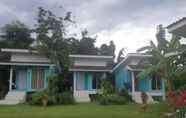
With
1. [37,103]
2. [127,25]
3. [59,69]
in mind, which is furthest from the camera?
[59,69]

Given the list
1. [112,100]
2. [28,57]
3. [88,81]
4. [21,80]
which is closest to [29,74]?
[21,80]

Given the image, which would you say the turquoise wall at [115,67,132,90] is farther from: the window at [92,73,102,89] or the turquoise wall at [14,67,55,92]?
the turquoise wall at [14,67,55,92]

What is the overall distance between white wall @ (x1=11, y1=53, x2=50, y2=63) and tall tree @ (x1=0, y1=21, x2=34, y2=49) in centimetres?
557

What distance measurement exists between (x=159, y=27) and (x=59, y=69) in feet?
33.1

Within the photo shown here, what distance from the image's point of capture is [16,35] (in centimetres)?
3122

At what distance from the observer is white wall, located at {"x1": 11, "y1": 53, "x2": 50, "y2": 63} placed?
24533 mm

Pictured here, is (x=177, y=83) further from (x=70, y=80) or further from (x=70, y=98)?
(x=70, y=80)

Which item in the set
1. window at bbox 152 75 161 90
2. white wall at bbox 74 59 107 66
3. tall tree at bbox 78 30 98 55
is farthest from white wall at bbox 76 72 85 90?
tall tree at bbox 78 30 98 55

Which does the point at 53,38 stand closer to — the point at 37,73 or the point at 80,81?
the point at 37,73

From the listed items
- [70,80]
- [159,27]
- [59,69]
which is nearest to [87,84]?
[70,80]

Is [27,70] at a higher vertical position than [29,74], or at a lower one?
higher

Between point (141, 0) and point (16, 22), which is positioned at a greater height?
point (16, 22)

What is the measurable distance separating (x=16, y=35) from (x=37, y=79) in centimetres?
942

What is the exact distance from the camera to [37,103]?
1903 cm
